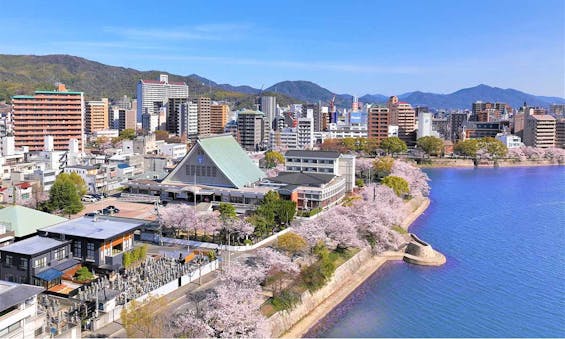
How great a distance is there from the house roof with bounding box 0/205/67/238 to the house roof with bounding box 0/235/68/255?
74.6 inches

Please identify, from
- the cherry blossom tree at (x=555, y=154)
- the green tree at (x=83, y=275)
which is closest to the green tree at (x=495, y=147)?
the cherry blossom tree at (x=555, y=154)

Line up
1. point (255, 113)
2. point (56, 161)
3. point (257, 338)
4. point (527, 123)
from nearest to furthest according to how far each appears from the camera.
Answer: point (257, 338) → point (56, 161) → point (255, 113) → point (527, 123)

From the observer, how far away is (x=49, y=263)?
14867 millimetres

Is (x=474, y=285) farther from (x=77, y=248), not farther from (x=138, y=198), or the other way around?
(x=138, y=198)

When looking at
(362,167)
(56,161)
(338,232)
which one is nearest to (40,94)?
(56,161)

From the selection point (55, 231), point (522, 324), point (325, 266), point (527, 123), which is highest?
point (527, 123)

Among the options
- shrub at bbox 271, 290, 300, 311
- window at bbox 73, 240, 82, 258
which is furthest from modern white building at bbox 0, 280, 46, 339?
shrub at bbox 271, 290, 300, 311

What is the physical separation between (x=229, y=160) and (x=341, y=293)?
1313 centimetres

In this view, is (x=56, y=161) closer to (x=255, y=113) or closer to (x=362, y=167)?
(x=362, y=167)

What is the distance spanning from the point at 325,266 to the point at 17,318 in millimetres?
8855

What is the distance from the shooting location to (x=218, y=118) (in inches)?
2611

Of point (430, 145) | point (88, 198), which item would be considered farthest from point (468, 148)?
point (88, 198)

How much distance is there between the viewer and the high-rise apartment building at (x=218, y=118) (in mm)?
66062

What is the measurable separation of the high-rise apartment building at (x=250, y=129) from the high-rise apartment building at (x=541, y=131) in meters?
32.4
